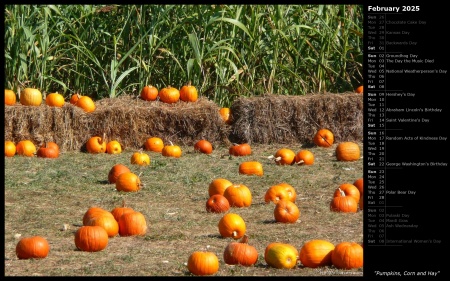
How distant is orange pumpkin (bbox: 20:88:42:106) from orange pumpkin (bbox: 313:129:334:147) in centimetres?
377

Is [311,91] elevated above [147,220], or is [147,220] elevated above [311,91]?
[311,91]

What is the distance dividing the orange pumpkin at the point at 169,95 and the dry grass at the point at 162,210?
4.01 feet

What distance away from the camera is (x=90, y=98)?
1249 cm

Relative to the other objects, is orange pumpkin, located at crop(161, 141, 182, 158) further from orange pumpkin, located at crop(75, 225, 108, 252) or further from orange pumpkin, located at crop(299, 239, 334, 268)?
orange pumpkin, located at crop(299, 239, 334, 268)

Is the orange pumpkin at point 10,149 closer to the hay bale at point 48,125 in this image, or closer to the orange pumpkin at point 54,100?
the hay bale at point 48,125

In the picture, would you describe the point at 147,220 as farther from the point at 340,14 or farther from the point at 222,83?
the point at 340,14

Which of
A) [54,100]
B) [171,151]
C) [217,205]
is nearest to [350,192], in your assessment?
[217,205]

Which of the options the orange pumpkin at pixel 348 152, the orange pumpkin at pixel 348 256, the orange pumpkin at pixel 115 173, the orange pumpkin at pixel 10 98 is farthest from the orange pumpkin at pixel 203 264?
the orange pumpkin at pixel 10 98

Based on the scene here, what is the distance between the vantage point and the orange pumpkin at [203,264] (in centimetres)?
535

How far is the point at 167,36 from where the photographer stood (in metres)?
12.4

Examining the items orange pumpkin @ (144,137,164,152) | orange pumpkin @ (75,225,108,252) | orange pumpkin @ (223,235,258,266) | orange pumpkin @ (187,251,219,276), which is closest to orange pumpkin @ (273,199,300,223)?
orange pumpkin @ (223,235,258,266)

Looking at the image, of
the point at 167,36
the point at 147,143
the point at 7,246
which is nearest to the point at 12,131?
the point at 147,143

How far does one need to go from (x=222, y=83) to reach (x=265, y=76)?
755mm
